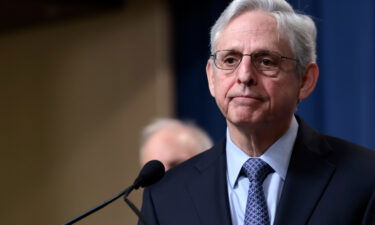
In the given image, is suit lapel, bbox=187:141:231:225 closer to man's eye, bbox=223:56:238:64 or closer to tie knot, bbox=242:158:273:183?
tie knot, bbox=242:158:273:183

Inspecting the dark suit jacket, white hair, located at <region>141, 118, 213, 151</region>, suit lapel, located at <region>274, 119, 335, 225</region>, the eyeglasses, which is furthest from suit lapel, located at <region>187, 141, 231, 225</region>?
white hair, located at <region>141, 118, 213, 151</region>

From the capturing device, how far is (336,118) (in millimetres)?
4043

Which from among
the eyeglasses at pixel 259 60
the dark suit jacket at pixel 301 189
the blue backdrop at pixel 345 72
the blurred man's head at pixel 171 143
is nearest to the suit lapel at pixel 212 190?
the dark suit jacket at pixel 301 189

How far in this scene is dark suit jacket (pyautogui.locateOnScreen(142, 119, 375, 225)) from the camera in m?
1.74

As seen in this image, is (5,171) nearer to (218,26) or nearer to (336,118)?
(336,118)

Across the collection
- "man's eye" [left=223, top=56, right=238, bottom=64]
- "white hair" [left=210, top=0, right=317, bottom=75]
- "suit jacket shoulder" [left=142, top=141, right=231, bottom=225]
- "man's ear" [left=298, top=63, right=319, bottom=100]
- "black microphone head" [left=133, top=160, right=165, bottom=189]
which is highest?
"white hair" [left=210, top=0, right=317, bottom=75]

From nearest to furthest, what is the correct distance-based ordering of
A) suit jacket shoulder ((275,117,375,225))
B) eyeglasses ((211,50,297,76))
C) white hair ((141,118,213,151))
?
suit jacket shoulder ((275,117,375,225))
eyeglasses ((211,50,297,76))
white hair ((141,118,213,151))

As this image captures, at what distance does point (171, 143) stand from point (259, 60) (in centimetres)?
134

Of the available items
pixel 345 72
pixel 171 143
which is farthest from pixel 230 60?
pixel 345 72

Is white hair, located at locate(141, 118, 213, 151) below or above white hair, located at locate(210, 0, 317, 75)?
below

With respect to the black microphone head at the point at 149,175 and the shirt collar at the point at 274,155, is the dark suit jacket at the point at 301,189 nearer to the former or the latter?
the shirt collar at the point at 274,155

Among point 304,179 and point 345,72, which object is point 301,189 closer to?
point 304,179

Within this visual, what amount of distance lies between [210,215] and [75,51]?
4.08 metres

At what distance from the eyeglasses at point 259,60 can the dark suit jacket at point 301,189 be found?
26 centimetres
